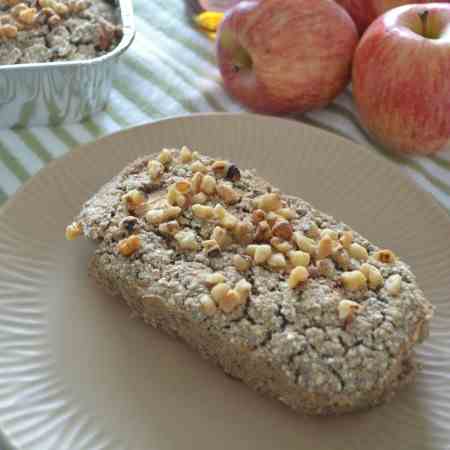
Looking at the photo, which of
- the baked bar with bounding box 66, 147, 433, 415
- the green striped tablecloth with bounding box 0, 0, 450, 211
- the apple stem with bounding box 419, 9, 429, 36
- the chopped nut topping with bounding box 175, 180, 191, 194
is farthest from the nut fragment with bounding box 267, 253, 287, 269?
the apple stem with bounding box 419, 9, 429, 36

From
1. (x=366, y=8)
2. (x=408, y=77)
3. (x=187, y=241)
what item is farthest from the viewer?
(x=366, y=8)

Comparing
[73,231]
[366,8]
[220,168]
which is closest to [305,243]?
[220,168]

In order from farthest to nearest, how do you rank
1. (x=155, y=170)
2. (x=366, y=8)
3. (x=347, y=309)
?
(x=366, y=8)
(x=155, y=170)
(x=347, y=309)

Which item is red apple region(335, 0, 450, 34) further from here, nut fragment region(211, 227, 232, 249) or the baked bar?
nut fragment region(211, 227, 232, 249)

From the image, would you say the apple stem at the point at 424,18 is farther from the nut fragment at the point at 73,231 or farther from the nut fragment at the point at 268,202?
the nut fragment at the point at 73,231

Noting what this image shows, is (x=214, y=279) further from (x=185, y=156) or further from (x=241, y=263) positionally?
(x=185, y=156)

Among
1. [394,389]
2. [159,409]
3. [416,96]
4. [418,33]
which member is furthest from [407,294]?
[418,33]

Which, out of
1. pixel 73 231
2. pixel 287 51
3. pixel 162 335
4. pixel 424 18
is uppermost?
pixel 424 18

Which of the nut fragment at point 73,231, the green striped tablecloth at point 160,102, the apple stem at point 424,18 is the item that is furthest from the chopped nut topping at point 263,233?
the apple stem at point 424,18
